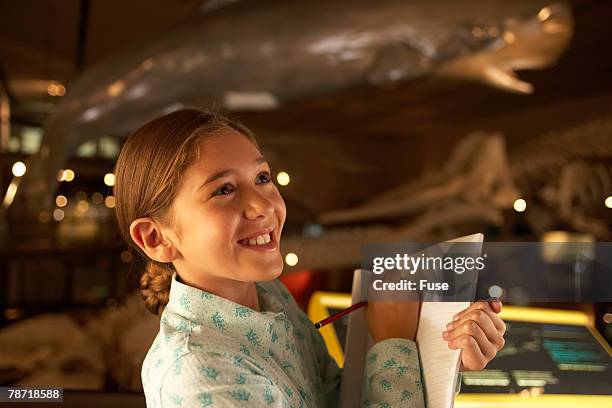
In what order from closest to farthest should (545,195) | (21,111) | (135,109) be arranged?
(135,109)
(21,111)
(545,195)

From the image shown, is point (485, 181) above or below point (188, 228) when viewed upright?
above

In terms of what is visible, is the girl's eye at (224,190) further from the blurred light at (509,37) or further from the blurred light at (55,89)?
the blurred light at (55,89)

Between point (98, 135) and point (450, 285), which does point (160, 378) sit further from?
point (98, 135)

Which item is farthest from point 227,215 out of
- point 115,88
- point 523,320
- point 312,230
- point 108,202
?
point 312,230

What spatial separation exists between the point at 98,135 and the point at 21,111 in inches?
19.6

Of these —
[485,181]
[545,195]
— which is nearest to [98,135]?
[485,181]

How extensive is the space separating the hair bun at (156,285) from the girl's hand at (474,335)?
213mm

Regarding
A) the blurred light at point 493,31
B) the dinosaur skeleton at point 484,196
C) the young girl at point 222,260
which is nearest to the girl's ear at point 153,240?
the young girl at point 222,260

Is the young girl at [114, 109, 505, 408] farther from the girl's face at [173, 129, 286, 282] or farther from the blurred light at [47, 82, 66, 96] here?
the blurred light at [47, 82, 66, 96]

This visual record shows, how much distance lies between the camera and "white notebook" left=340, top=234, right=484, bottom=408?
0.42m

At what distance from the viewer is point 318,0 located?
6.56 ft

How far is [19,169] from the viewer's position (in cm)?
204

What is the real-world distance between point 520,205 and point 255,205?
2.28 metres

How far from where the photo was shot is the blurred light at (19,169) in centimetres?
201
